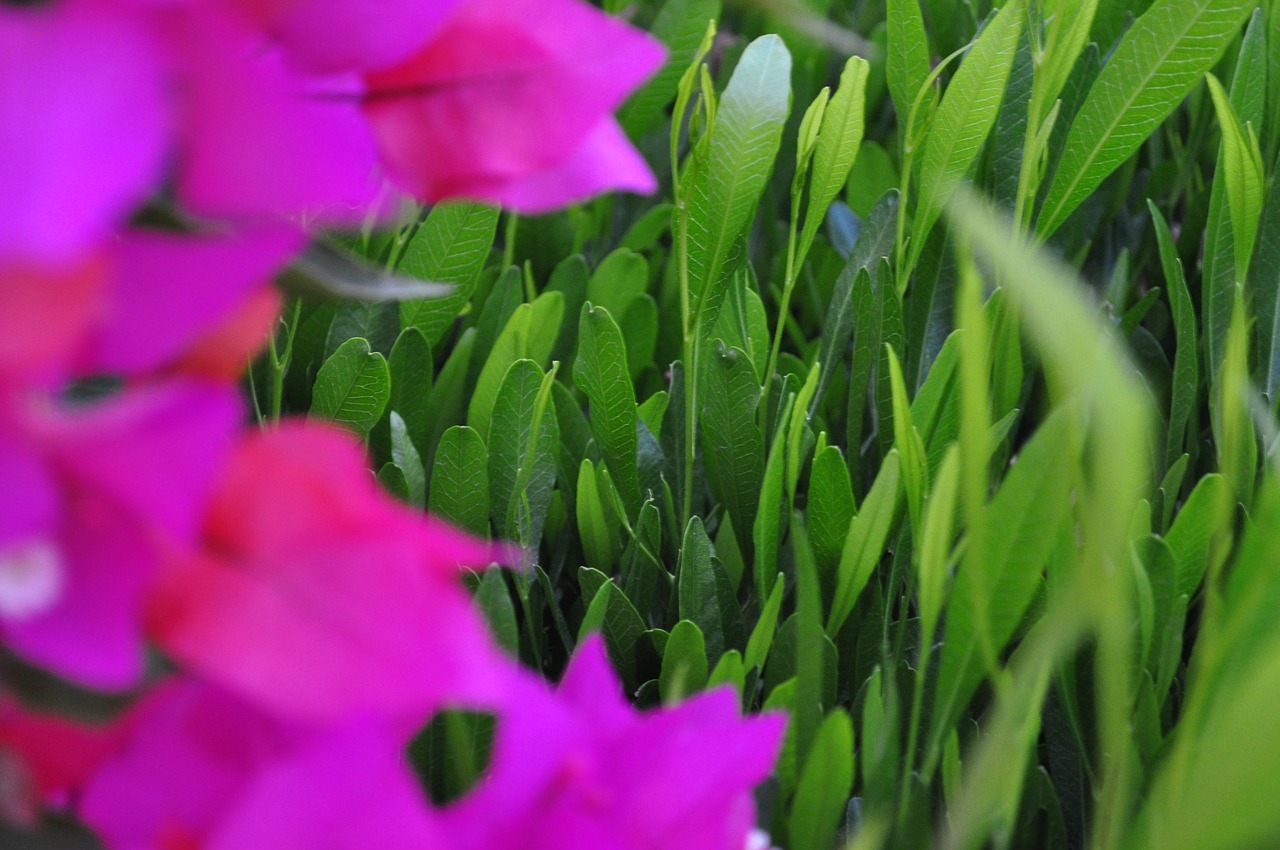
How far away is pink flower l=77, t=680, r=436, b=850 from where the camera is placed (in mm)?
279

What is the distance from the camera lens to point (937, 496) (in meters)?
0.40

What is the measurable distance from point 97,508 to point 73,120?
3.1 inches

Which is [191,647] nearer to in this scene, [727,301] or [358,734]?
[358,734]

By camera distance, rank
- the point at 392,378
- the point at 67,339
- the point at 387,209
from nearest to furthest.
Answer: the point at 67,339
the point at 387,209
the point at 392,378

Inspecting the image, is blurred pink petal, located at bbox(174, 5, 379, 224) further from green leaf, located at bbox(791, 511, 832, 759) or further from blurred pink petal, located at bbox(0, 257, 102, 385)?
green leaf, located at bbox(791, 511, 832, 759)

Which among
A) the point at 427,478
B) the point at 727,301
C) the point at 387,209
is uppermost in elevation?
the point at 387,209

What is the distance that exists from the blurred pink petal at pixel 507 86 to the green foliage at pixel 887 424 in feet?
0.34

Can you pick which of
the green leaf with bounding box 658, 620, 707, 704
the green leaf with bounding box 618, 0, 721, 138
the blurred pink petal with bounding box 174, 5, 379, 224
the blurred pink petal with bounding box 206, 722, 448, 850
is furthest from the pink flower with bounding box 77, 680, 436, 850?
the green leaf with bounding box 618, 0, 721, 138

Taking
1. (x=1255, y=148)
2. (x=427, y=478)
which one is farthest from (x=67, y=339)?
(x=1255, y=148)

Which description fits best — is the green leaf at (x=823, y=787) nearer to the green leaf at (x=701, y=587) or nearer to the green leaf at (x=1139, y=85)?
the green leaf at (x=701, y=587)

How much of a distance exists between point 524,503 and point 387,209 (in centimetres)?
25

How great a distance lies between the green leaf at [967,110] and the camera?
67 cm

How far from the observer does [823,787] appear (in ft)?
1.45

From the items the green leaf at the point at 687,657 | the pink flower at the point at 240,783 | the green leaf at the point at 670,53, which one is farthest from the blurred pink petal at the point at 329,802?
the green leaf at the point at 670,53
